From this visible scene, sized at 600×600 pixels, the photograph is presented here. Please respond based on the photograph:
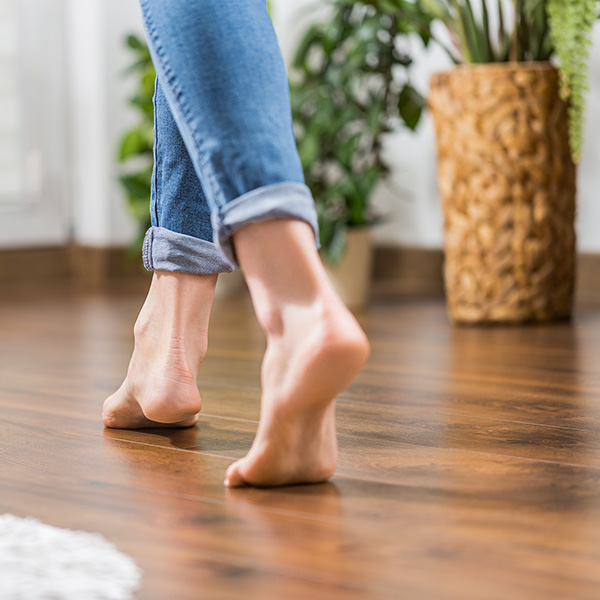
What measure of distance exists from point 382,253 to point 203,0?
1.99 m

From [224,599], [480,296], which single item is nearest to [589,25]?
[480,296]

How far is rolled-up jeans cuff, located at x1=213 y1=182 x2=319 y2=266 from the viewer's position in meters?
0.70

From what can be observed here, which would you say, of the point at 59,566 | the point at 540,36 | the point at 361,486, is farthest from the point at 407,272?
the point at 59,566

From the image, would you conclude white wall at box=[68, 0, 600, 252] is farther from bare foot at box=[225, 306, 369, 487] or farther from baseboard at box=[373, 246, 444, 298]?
bare foot at box=[225, 306, 369, 487]

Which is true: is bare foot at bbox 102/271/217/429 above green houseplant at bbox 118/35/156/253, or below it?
below

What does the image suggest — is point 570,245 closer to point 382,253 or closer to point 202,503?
point 382,253

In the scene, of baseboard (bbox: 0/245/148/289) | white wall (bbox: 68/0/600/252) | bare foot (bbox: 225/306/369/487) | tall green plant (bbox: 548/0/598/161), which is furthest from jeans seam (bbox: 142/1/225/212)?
baseboard (bbox: 0/245/148/289)

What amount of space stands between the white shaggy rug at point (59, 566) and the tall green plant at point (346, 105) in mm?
1504

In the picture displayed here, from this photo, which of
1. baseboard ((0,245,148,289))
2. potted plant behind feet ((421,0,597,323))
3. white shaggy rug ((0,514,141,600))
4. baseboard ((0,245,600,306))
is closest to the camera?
white shaggy rug ((0,514,141,600))

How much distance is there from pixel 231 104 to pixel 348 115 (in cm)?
155

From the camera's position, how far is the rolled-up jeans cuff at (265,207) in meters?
0.70

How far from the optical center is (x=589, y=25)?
1686 mm

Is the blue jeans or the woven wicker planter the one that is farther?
the woven wicker planter

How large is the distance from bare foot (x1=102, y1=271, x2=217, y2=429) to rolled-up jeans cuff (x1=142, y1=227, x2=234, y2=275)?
10 millimetres
